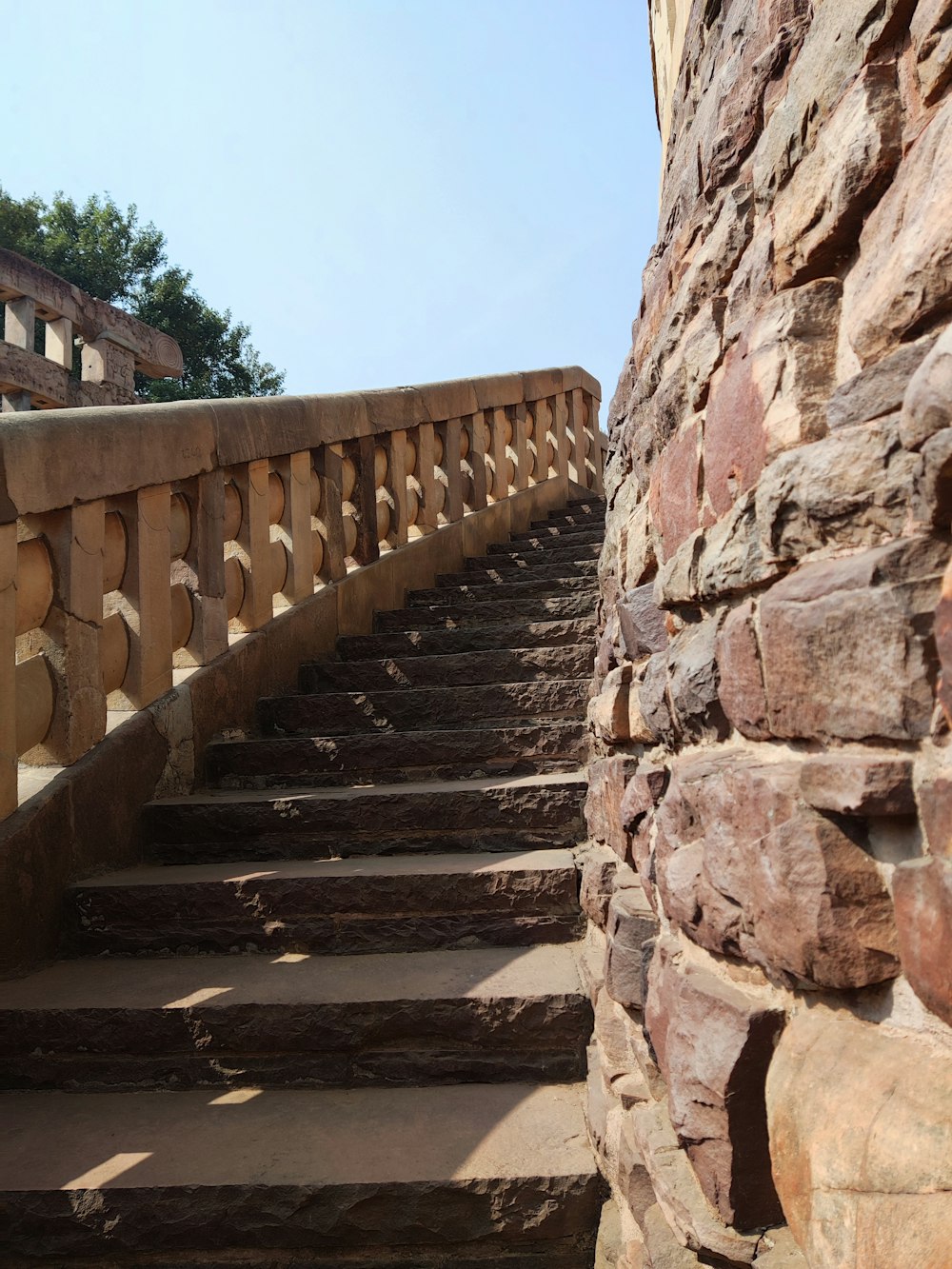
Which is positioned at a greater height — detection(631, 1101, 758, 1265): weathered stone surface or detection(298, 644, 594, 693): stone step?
detection(298, 644, 594, 693): stone step

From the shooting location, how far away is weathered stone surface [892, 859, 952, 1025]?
2.92 feet

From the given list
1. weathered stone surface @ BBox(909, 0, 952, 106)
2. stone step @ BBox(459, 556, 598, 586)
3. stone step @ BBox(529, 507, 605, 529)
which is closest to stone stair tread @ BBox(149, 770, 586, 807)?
stone step @ BBox(459, 556, 598, 586)

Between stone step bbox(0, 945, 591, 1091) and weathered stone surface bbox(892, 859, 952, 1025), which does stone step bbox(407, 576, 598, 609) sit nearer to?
stone step bbox(0, 945, 591, 1091)

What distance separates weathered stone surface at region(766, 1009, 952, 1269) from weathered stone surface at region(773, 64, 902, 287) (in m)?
0.85

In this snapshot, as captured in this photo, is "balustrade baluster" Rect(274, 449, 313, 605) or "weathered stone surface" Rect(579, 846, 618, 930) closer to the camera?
"weathered stone surface" Rect(579, 846, 618, 930)

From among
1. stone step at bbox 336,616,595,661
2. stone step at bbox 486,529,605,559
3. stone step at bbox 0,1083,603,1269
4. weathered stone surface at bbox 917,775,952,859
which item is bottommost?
stone step at bbox 0,1083,603,1269

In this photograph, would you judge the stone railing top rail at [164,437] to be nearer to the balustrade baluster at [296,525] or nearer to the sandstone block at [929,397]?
the balustrade baluster at [296,525]

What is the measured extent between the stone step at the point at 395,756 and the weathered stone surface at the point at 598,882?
0.74 m

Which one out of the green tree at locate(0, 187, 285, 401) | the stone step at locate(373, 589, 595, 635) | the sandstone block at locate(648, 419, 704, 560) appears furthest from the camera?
the green tree at locate(0, 187, 285, 401)

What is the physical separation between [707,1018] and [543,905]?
1503 millimetres

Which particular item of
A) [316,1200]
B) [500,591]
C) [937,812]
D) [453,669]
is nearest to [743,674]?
[937,812]

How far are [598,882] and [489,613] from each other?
2.67 m

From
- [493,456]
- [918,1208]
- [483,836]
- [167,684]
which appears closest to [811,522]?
[918,1208]

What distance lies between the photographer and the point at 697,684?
152cm
